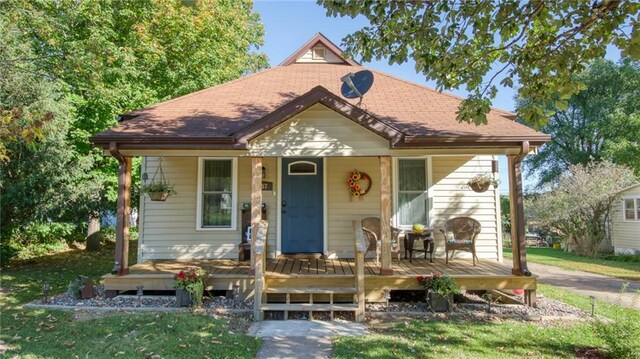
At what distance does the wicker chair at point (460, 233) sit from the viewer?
284 inches

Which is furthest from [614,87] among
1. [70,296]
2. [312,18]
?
[70,296]

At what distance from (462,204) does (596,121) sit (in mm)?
26588

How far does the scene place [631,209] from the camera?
17.5 metres

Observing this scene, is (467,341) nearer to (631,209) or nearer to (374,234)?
(374,234)

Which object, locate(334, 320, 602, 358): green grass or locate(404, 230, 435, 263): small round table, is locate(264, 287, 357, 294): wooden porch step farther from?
locate(404, 230, 435, 263): small round table

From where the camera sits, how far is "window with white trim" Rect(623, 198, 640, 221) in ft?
55.8

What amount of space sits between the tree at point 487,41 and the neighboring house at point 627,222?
1617 centimetres

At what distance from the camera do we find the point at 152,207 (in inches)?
327

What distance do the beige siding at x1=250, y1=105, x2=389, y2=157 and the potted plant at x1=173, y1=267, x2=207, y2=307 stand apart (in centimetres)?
227

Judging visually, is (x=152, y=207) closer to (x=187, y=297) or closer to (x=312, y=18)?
(x=187, y=297)

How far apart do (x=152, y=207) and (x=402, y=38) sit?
20.6 feet

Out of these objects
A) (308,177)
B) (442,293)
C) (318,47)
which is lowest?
(442,293)

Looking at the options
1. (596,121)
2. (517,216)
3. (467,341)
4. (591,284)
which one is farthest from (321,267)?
(596,121)

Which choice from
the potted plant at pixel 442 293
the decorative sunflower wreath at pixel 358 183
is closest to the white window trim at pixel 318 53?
the decorative sunflower wreath at pixel 358 183
